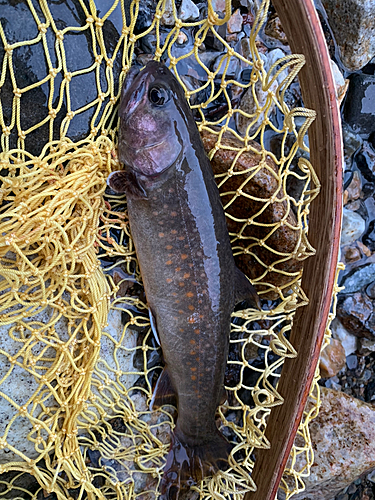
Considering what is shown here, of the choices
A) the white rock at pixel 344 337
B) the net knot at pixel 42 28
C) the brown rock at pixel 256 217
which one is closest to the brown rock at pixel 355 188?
the brown rock at pixel 256 217

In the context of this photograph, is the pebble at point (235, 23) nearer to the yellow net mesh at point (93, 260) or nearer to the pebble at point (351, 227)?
the yellow net mesh at point (93, 260)

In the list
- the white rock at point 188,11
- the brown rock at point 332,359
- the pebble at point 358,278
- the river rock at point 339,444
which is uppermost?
the white rock at point 188,11

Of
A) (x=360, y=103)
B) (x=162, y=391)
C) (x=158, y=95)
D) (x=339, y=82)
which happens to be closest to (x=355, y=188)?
(x=360, y=103)

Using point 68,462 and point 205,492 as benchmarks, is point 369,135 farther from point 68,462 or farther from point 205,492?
point 68,462

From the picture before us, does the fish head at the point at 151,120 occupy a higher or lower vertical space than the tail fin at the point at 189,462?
higher

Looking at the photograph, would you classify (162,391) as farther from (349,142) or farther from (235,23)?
(235,23)

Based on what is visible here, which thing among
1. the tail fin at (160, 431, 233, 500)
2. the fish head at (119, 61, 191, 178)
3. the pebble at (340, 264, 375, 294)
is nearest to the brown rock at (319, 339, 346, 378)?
the pebble at (340, 264, 375, 294)

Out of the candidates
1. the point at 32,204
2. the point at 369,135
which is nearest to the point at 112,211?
the point at 32,204
